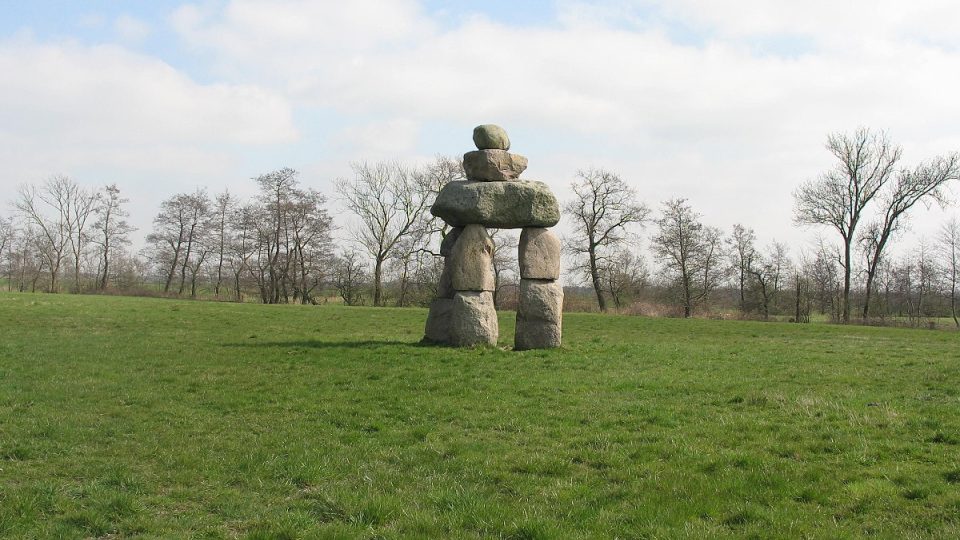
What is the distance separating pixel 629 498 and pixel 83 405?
880 cm

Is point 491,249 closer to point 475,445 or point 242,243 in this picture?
point 475,445

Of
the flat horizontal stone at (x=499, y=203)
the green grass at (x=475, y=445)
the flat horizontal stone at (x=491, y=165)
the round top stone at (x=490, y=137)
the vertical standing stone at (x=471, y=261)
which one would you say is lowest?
the green grass at (x=475, y=445)

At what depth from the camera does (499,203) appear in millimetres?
17438

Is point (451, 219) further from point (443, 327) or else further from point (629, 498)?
point (629, 498)

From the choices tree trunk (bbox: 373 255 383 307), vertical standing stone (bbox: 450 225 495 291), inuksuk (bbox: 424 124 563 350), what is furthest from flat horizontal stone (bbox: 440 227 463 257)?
tree trunk (bbox: 373 255 383 307)

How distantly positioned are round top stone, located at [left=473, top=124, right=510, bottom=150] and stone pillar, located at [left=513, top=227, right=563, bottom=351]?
2560mm

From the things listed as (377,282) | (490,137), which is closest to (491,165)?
(490,137)

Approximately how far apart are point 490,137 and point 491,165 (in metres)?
0.84

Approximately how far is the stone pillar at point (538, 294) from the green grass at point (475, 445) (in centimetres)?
164

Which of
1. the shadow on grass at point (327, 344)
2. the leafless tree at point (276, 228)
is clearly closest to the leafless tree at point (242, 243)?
the leafless tree at point (276, 228)

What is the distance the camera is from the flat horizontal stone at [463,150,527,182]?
17.9 meters

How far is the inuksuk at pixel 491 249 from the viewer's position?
1734 centimetres

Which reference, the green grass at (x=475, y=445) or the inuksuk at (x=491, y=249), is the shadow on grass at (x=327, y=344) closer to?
the inuksuk at (x=491, y=249)

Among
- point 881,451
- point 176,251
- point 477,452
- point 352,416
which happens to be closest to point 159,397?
point 352,416
